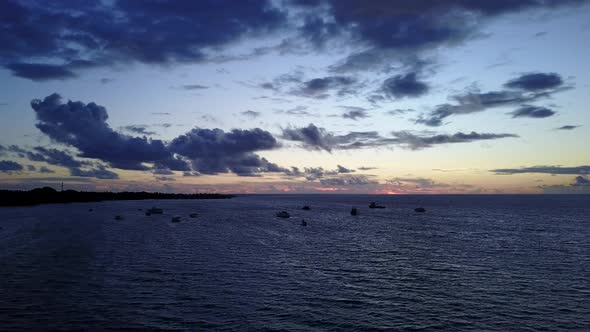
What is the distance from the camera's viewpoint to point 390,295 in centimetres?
3928

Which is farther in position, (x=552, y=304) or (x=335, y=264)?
(x=335, y=264)

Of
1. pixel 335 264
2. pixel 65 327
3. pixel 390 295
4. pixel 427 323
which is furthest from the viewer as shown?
pixel 335 264

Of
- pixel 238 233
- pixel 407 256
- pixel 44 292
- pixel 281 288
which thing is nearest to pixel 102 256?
pixel 44 292

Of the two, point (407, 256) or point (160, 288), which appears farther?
point (407, 256)

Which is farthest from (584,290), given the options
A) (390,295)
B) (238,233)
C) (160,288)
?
(238,233)

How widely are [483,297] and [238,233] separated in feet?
205

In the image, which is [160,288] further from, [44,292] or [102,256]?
[102,256]

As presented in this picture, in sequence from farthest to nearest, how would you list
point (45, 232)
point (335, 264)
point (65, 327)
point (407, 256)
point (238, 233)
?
point (238, 233), point (45, 232), point (407, 256), point (335, 264), point (65, 327)

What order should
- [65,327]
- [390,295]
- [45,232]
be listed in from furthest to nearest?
[45,232], [390,295], [65,327]

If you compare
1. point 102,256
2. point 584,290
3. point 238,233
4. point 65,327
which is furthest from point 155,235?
point 584,290

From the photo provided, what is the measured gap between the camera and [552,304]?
36.6 metres

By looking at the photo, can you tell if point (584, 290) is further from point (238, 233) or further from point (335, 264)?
point (238, 233)

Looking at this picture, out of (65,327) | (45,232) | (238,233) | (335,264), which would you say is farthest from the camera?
(238,233)

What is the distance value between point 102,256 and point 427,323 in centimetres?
4531
